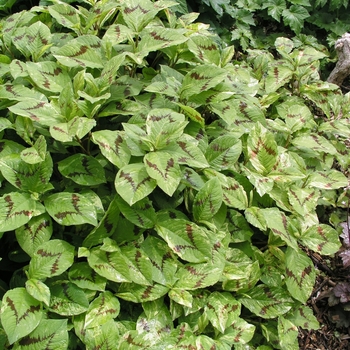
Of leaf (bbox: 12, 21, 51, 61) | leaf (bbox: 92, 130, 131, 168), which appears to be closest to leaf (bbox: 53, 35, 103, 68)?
leaf (bbox: 12, 21, 51, 61)

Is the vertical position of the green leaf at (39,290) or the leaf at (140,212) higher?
the leaf at (140,212)

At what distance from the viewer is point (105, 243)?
1.89m

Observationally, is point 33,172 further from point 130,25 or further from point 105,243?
point 130,25

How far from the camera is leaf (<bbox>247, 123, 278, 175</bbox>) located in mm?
2240

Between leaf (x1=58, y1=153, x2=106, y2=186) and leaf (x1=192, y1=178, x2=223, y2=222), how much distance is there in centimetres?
45

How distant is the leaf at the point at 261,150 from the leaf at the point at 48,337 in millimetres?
1182

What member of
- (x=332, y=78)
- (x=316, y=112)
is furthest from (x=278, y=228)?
(x=332, y=78)

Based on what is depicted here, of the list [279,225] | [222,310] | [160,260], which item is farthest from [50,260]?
[279,225]

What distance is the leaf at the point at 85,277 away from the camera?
1.89 m

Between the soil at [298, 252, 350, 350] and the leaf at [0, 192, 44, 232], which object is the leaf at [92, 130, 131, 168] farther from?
the soil at [298, 252, 350, 350]

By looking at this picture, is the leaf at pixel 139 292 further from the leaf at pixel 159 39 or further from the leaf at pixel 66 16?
the leaf at pixel 66 16

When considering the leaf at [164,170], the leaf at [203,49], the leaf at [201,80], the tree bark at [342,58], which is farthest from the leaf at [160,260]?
the tree bark at [342,58]

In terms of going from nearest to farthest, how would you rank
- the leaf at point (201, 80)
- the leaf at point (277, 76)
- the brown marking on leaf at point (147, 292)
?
the brown marking on leaf at point (147, 292), the leaf at point (201, 80), the leaf at point (277, 76)

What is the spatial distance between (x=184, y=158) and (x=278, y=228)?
0.58m
